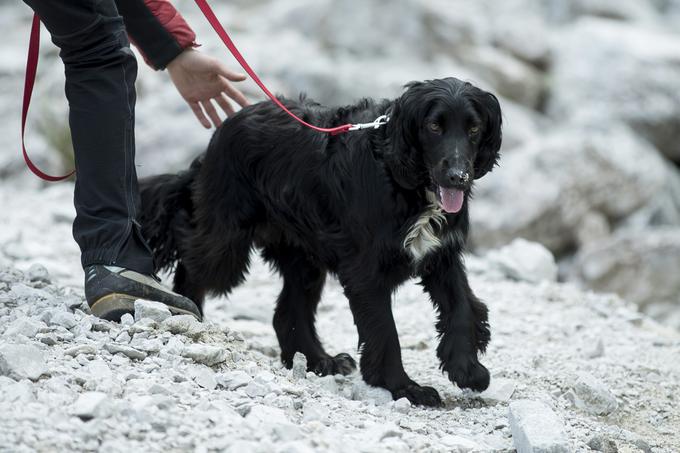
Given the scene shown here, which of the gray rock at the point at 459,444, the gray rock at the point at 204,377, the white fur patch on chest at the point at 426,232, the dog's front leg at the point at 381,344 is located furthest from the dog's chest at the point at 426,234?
the gray rock at the point at 204,377

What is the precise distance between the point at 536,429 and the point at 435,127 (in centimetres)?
129

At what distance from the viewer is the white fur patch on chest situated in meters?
3.94

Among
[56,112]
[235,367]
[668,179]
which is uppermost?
[668,179]

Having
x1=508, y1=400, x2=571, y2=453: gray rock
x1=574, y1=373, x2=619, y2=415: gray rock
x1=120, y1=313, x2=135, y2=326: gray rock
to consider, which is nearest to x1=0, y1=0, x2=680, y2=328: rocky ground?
x1=574, y1=373, x2=619, y2=415: gray rock

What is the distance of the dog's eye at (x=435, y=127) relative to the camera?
3.84 meters

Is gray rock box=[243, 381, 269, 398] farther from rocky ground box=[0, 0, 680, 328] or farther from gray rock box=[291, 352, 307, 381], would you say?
rocky ground box=[0, 0, 680, 328]

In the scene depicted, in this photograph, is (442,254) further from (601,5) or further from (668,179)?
(601,5)

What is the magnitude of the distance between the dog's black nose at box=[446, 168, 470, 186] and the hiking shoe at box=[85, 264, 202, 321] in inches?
50.7

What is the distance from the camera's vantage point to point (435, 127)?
3.85m

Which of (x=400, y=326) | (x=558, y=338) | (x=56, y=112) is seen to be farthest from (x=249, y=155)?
(x=56, y=112)

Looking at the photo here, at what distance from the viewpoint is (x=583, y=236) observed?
442 inches

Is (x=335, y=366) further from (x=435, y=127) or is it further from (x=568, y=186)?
(x=568, y=186)

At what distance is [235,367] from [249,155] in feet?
3.87

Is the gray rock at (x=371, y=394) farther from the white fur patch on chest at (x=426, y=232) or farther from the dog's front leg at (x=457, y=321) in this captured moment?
the white fur patch on chest at (x=426, y=232)
